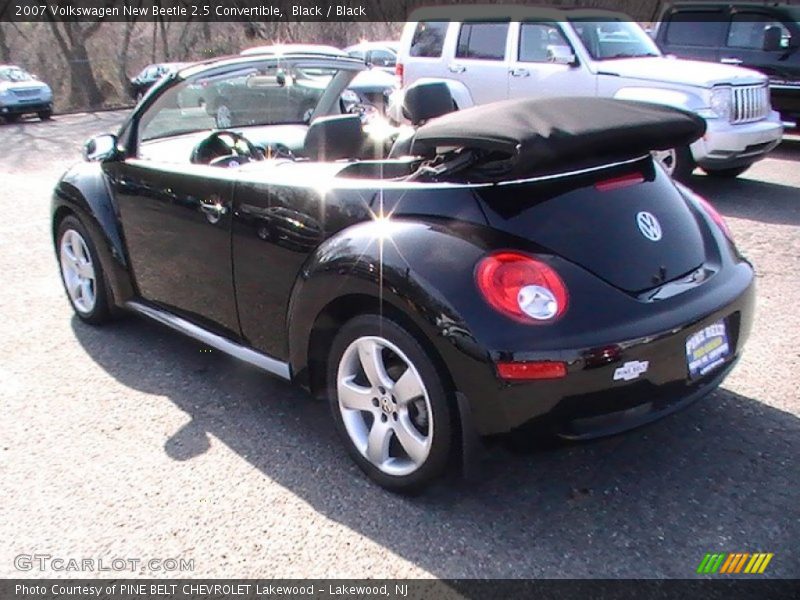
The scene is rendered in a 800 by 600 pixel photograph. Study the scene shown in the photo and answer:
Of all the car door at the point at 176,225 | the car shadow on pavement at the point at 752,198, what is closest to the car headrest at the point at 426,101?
the car door at the point at 176,225

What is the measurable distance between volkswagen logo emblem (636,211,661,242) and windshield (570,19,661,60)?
5.98 metres

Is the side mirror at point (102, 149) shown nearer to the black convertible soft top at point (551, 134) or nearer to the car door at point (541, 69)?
the black convertible soft top at point (551, 134)

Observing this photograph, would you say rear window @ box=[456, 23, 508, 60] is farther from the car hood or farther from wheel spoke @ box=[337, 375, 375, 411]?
wheel spoke @ box=[337, 375, 375, 411]

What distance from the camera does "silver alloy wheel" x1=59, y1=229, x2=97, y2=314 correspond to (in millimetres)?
4449

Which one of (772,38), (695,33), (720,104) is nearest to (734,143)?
(720,104)

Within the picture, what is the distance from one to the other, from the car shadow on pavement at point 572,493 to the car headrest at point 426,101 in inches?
66.6

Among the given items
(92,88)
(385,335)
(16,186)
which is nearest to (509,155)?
(385,335)

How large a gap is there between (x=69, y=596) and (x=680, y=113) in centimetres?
299

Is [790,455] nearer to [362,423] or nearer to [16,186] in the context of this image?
[362,423]

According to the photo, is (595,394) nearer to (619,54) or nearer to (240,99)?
(240,99)

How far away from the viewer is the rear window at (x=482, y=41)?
8.94 m

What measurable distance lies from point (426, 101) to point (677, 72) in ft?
15.4

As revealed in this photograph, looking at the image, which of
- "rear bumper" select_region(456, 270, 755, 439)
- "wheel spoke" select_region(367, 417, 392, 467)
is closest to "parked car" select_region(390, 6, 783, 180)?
"wheel spoke" select_region(367, 417, 392, 467)

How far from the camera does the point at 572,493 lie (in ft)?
9.10
